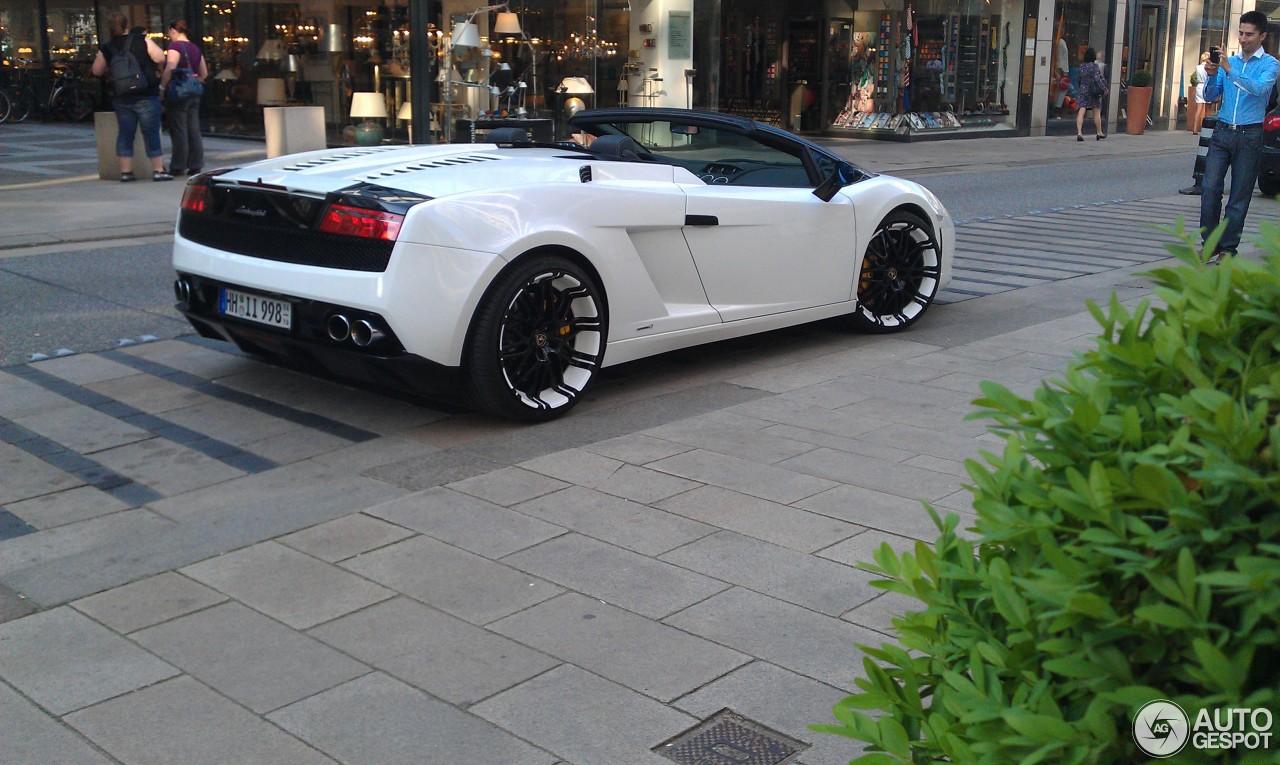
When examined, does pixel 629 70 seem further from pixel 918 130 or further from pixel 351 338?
pixel 351 338

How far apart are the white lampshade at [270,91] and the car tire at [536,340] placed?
56.2ft

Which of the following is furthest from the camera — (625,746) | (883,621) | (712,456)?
(712,456)

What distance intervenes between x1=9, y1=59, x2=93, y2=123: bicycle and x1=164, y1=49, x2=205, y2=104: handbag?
510 inches

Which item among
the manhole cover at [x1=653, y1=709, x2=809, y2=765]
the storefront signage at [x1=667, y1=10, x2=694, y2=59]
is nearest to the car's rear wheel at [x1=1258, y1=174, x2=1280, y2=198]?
the storefront signage at [x1=667, y1=10, x2=694, y2=59]

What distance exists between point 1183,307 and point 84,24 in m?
29.0

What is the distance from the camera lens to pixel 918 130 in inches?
1065

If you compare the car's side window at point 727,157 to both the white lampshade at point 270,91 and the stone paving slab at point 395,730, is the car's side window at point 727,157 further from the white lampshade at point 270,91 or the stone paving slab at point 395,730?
the white lampshade at point 270,91

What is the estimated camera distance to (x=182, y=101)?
15.2m

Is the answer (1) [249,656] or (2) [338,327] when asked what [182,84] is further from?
(1) [249,656]

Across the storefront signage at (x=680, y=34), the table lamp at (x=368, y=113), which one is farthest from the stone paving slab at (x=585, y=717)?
the storefront signage at (x=680, y=34)

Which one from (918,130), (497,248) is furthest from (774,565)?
(918,130)

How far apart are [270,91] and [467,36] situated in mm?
5069

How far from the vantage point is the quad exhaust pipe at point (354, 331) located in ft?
17.1

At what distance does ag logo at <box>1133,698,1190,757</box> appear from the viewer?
4.87 feet
